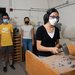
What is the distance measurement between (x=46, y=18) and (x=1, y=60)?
2.87m

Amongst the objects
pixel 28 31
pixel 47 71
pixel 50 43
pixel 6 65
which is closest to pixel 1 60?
pixel 6 65

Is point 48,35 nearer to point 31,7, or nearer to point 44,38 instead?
point 44,38

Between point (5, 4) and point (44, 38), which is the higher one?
point (5, 4)

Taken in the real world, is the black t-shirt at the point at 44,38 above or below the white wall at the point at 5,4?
below

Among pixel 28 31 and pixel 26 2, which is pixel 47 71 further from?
pixel 26 2

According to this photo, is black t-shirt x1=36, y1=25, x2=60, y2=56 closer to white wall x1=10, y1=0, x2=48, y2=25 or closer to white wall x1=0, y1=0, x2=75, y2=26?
white wall x1=0, y1=0, x2=75, y2=26

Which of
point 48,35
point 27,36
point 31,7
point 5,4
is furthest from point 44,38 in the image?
point 31,7

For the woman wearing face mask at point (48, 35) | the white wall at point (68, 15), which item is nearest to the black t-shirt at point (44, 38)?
the woman wearing face mask at point (48, 35)

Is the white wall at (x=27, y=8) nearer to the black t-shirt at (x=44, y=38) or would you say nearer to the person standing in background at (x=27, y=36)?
the person standing in background at (x=27, y=36)

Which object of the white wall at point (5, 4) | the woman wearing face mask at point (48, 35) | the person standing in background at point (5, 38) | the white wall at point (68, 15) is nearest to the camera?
the woman wearing face mask at point (48, 35)

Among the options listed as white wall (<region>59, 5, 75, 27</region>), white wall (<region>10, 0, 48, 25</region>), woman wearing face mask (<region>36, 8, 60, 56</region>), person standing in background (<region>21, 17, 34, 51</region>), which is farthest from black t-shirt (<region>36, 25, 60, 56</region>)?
white wall (<region>10, 0, 48, 25</region>)

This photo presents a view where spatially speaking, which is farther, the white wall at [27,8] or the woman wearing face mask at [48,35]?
the white wall at [27,8]

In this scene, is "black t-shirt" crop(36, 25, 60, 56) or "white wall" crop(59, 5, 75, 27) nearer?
"black t-shirt" crop(36, 25, 60, 56)

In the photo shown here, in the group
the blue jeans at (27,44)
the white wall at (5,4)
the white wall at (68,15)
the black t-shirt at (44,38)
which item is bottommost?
the blue jeans at (27,44)
